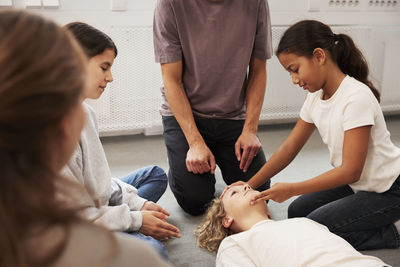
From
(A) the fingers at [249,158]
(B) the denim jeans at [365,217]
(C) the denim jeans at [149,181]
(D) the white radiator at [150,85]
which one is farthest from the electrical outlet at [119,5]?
(B) the denim jeans at [365,217]

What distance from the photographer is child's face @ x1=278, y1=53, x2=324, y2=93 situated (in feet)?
5.00

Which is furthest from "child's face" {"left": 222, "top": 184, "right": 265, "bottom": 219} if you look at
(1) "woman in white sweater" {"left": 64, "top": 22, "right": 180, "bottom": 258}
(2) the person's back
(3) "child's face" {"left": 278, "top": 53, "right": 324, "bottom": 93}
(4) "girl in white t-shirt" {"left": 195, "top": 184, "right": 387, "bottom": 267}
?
(2) the person's back

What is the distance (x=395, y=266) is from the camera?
60.1 inches

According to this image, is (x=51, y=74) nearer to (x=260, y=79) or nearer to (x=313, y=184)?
(x=313, y=184)

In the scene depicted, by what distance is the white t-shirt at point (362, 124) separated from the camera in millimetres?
1462

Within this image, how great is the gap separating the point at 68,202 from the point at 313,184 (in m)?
1.12

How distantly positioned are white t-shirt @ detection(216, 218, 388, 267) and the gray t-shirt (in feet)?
2.27

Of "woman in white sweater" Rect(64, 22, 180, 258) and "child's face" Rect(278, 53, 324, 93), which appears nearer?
"woman in white sweater" Rect(64, 22, 180, 258)

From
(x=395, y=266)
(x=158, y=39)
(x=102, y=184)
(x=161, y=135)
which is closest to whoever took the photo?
(x=102, y=184)

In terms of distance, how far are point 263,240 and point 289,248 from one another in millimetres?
103

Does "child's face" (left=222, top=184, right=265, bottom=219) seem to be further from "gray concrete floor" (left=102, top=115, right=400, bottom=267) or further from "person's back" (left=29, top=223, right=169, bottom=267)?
"person's back" (left=29, top=223, right=169, bottom=267)

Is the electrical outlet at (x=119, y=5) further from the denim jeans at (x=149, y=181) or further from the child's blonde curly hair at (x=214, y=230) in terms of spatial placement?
the child's blonde curly hair at (x=214, y=230)

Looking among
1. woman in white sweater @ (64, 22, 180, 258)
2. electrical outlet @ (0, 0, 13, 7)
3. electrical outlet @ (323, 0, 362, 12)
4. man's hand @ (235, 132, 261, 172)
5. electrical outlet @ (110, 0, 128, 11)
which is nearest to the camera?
woman in white sweater @ (64, 22, 180, 258)

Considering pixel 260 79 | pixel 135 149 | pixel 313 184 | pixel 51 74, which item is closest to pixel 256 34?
pixel 260 79
